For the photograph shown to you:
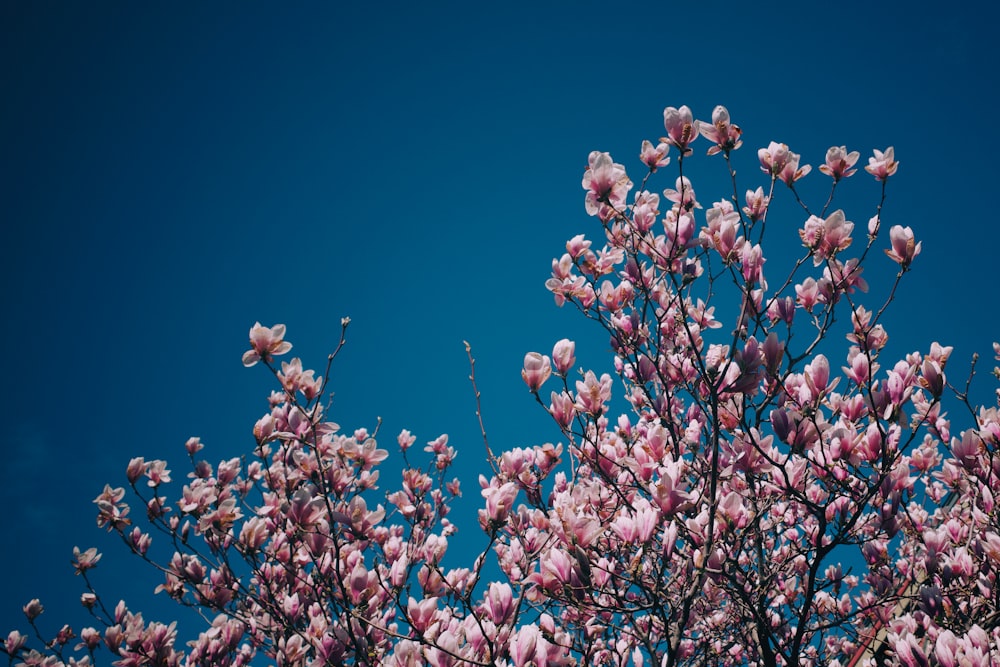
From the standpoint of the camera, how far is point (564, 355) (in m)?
2.31

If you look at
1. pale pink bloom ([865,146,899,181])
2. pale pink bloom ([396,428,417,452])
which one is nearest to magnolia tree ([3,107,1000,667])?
pale pink bloom ([865,146,899,181])

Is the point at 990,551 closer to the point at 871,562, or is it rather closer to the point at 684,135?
the point at 871,562

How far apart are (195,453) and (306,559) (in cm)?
116

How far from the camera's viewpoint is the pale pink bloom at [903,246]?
84.7 inches

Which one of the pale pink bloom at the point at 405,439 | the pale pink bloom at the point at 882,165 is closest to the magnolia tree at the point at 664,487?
the pale pink bloom at the point at 882,165

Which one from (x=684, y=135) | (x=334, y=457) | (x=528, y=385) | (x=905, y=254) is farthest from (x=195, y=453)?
(x=905, y=254)

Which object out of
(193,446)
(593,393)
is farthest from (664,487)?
(193,446)

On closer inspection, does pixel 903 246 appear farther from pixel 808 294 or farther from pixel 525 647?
pixel 525 647

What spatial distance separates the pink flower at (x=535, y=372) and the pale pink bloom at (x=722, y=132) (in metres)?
1.29

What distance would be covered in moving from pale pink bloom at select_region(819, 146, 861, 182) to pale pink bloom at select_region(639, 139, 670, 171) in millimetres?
768

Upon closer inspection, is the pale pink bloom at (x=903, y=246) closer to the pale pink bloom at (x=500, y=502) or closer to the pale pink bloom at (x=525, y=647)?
the pale pink bloom at (x=500, y=502)

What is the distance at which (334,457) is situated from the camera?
8.87ft

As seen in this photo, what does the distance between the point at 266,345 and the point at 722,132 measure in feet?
7.66

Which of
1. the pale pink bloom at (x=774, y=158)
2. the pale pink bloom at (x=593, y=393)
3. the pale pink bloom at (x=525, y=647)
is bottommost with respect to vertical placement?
the pale pink bloom at (x=525, y=647)
